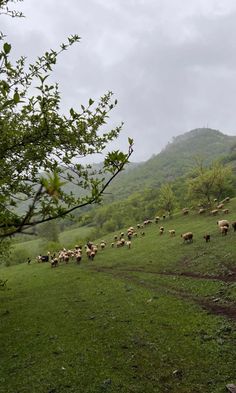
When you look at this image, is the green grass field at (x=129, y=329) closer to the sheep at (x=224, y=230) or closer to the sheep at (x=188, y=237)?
the sheep at (x=224, y=230)

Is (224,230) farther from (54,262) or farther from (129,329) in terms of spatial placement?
(129,329)

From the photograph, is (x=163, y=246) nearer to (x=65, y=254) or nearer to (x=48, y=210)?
(x=65, y=254)

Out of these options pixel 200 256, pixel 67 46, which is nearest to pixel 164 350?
pixel 67 46

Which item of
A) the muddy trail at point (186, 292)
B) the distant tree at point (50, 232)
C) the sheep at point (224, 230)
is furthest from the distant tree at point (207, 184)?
the distant tree at point (50, 232)

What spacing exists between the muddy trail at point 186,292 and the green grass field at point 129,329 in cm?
6

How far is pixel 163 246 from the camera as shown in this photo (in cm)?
4709

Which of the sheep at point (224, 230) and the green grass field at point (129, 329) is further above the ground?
the sheep at point (224, 230)

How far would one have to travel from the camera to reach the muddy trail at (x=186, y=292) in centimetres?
2150

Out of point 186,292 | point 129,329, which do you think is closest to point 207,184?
point 186,292

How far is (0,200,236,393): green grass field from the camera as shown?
14.5 metres

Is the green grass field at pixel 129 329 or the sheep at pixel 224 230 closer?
the green grass field at pixel 129 329

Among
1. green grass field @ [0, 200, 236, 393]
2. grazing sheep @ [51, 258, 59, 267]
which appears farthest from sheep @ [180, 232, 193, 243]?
grazing sheep @ [51, 258, 59, 267]

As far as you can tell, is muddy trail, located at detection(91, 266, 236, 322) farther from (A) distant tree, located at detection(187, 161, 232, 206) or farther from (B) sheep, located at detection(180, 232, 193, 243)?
(A) distant tree, located at detection(187, 161, 232, 206)

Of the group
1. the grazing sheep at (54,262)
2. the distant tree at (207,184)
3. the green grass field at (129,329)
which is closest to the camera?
the green grass field at (129,329)
